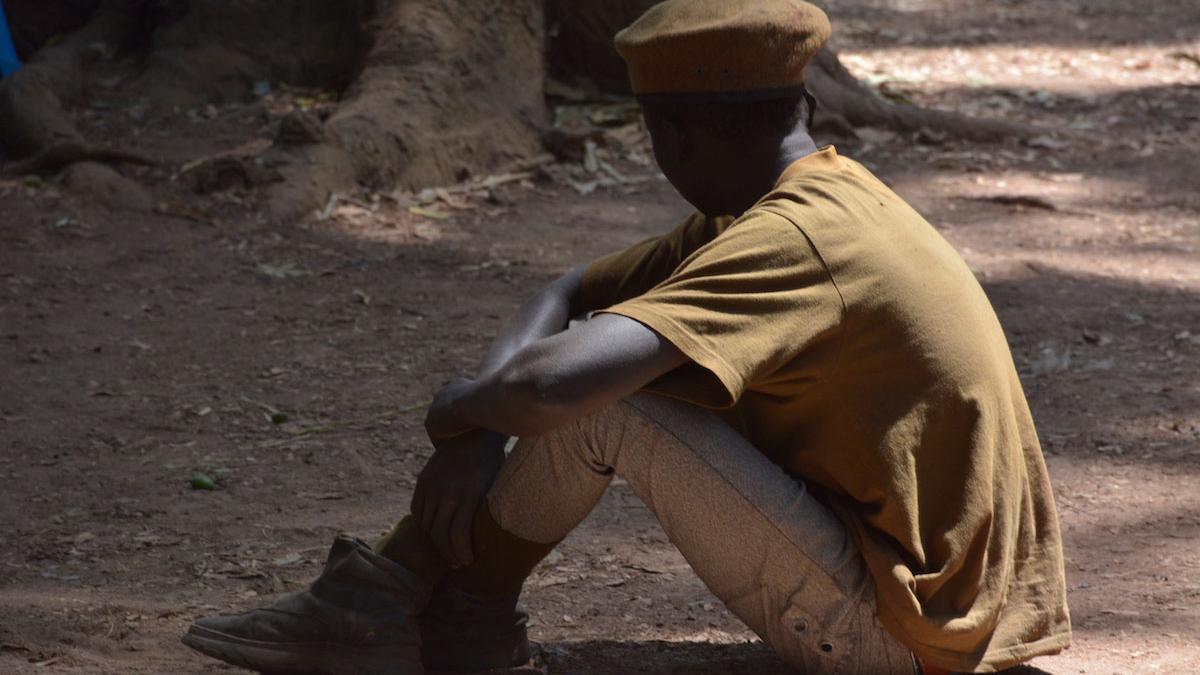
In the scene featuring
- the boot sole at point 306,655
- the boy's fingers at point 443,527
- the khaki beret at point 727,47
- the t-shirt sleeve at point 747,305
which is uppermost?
the khaki beret at point 727,47

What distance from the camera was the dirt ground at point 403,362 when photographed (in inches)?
127

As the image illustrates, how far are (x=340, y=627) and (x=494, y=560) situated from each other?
302 mm

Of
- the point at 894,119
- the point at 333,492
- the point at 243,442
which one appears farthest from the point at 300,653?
the point at 894,119

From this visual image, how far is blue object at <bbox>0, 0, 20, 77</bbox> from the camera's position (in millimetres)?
8352

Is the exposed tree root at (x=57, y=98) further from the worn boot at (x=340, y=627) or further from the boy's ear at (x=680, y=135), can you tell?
the boy's ear at (x=680, y=135)

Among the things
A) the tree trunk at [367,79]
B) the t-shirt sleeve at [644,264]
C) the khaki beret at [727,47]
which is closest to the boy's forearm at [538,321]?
the t-shirt sleeve at [644,264]

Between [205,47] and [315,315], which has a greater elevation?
[205,47]

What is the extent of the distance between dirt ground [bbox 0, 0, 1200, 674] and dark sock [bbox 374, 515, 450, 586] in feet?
1.41

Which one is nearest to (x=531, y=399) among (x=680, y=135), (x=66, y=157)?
(x=680, y=135)

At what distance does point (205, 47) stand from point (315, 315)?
121 inches

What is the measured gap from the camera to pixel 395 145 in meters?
7.01

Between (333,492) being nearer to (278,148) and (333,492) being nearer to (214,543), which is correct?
(214,543)

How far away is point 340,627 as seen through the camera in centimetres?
256

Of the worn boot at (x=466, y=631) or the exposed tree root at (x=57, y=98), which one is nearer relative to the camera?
the worn boot at (x=466, y=631)
